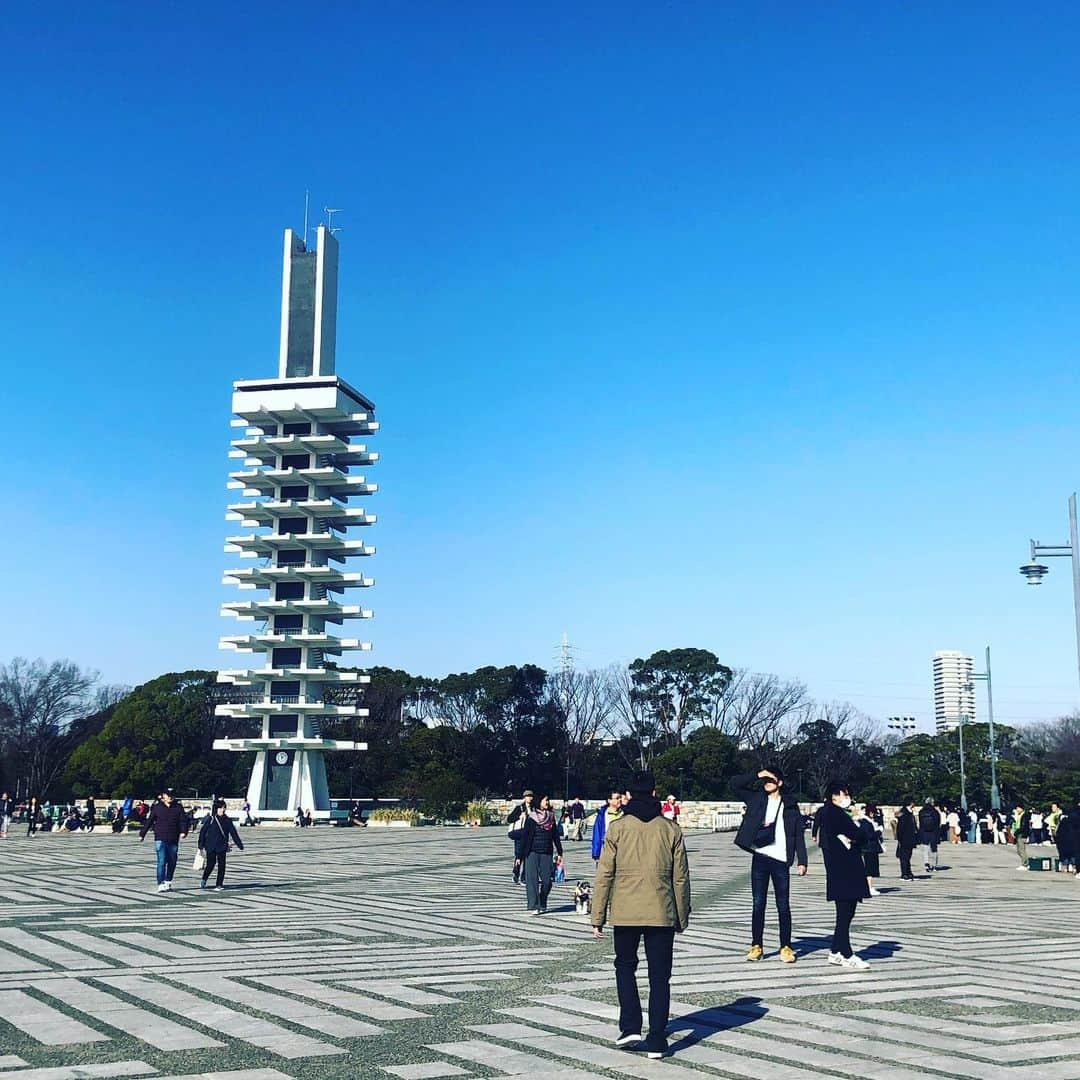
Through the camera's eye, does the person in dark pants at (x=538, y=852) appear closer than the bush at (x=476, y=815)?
Yes

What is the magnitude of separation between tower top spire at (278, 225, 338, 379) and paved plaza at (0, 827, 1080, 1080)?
59373 millimetres

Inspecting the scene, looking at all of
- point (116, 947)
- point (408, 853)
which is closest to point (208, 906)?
point (116, 947)

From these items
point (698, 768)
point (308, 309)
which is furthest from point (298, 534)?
point (698, 768)

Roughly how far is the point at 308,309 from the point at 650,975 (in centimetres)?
7350

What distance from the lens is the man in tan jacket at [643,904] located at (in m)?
7.30

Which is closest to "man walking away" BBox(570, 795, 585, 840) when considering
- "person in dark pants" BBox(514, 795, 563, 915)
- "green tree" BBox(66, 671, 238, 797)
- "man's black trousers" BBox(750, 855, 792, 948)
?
"person in dark pants" BBox(514, 795, 563, 915)

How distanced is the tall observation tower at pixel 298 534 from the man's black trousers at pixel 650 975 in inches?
2533

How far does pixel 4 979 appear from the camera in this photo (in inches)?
381

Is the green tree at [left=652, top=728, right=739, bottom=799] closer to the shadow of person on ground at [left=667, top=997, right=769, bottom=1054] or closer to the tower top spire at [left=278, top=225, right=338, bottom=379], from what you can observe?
the tower top spire at [left=278, top=225, right=338, bottom=379]

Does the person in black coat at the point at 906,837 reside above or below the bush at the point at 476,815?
above

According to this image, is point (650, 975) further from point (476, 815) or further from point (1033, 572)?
point (476, 815)

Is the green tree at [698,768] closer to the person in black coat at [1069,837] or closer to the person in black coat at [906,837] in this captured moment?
the person in black coat at [1069,837]

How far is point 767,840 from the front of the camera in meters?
11.5

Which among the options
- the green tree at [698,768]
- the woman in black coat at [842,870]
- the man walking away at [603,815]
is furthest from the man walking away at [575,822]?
the woman in black coat at [842,870]
